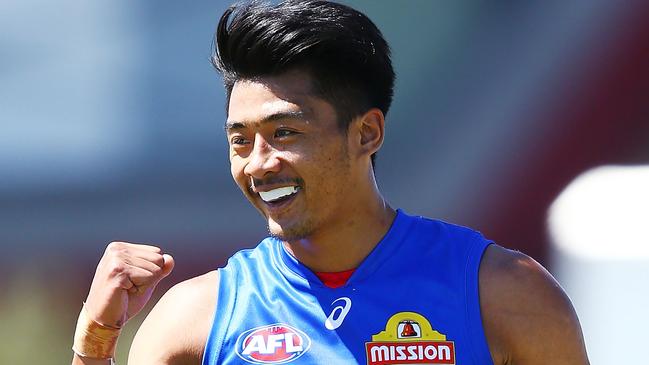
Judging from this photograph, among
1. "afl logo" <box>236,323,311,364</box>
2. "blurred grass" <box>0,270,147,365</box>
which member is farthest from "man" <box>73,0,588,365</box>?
"blurred grass" <box>0,270,147,365</box>

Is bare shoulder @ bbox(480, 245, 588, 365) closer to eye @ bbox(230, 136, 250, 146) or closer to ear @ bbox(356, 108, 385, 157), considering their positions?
ear @ bbox(356, 108, 385, 157)

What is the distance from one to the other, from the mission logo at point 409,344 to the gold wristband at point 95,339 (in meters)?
0.47

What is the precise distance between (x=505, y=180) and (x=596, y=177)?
0.26 m

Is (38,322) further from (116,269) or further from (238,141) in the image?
(238,141)

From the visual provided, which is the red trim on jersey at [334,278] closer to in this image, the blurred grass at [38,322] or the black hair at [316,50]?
the black hair at [316,50]

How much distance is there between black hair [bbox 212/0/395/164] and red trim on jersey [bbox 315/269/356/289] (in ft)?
0.88

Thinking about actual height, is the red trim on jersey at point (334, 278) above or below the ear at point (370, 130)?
below

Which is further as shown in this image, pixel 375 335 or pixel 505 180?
pixel 505 180

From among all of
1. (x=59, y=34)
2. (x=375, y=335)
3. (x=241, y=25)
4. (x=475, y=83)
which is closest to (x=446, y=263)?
(x=375, y=335)

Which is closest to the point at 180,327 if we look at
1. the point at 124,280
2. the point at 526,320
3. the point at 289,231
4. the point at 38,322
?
the point at 124,280

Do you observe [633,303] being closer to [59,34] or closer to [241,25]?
[241,25]

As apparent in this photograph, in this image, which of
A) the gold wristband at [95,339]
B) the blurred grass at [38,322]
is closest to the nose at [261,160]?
the gold wristband at [95,339]

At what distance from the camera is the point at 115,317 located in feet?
6.74

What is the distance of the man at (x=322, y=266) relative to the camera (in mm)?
1970
